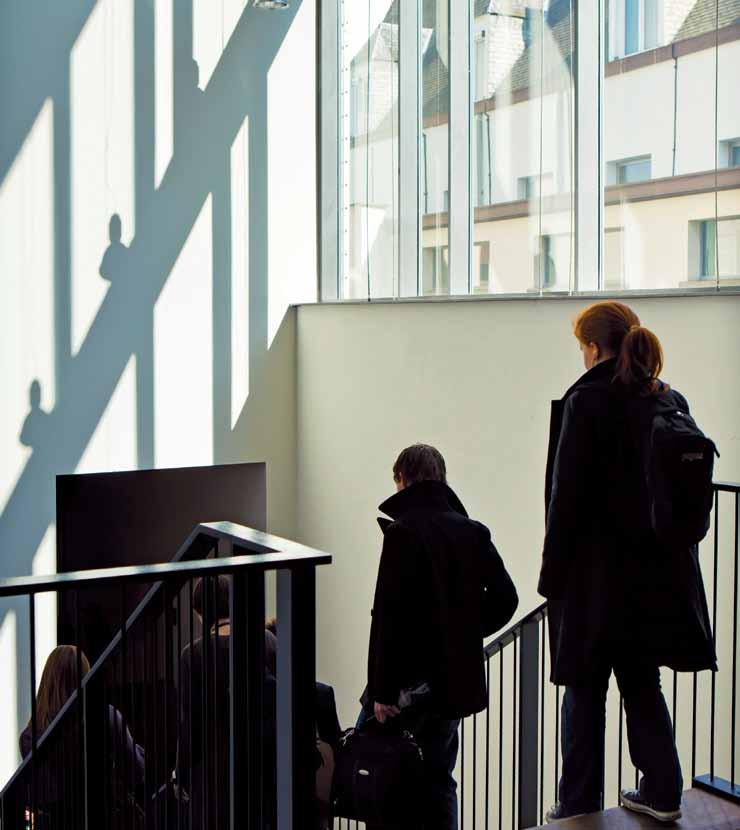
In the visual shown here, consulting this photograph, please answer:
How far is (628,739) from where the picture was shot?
3.14 m

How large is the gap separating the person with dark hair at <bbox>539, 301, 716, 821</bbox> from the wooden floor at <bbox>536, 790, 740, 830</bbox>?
3cm

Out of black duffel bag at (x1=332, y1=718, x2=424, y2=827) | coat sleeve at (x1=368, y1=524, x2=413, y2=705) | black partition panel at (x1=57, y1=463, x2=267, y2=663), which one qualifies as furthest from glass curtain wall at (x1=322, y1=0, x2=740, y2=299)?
black duffel bag at (x1=332, y1=718, x2=424, y2=827)

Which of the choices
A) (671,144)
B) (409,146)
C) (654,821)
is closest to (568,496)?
(654,821)

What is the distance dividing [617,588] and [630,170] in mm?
3237

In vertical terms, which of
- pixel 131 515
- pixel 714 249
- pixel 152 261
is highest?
pixel 152 261

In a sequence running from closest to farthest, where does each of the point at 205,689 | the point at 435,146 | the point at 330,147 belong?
the point at 205,689 < the point at 435,146 < the point at 330,147

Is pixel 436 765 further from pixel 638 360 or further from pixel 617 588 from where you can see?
pixel 638 360

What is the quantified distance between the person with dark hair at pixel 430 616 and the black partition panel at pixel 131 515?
4.49 m

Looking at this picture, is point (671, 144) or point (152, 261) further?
point (152, 261)

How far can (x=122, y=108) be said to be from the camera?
302 inches

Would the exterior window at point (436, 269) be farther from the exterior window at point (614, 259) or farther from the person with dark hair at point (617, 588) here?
the person with dark hair at point (617, 588)

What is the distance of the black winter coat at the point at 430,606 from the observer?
3.55 m

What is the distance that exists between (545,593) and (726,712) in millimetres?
2142

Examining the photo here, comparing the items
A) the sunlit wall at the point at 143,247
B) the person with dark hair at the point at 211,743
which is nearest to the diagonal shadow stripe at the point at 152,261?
the sunlit wall at the point at 143,247
